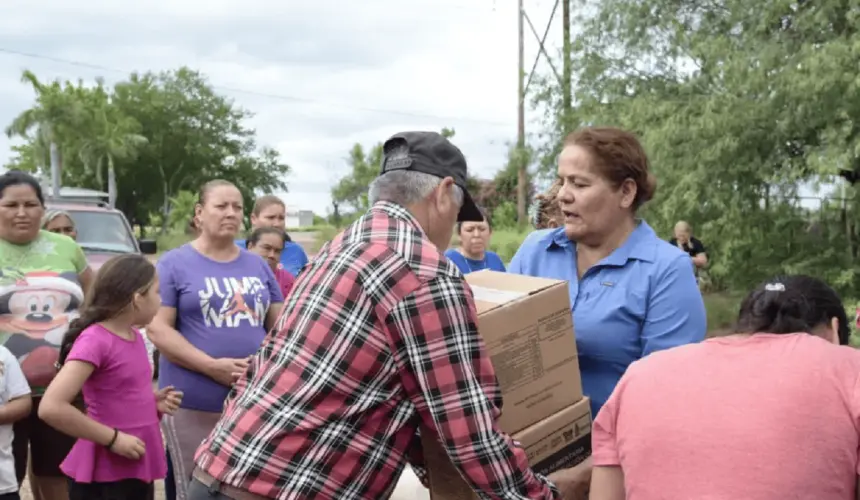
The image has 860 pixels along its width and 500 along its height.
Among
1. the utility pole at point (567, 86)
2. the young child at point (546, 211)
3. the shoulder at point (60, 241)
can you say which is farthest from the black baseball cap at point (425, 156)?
the utility pole at point (567, 86)

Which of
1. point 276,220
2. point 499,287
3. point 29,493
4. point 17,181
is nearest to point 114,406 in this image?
point 17,181

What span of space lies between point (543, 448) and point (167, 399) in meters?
1.90

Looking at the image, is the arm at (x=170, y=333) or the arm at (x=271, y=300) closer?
the arm at (x=170, y=333)

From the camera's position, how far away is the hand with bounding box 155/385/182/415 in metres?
3.68

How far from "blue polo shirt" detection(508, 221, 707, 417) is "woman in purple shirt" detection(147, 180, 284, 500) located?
176cm

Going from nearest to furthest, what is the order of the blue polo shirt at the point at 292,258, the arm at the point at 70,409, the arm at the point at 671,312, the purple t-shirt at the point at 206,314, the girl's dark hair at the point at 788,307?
the girl's dark hair at the point at 788,307 < the arm at the point at 671,312 < the arm at the point at 70,409 < the purple t-shirt at the point at 206,314 < the blue polo shirt at the point at 292,258

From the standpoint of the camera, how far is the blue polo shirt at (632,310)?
8.65 ft

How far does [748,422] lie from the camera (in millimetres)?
1946

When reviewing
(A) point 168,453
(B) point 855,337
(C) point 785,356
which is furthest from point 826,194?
(C) point 785,356

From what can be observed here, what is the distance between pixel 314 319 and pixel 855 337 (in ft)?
28.6

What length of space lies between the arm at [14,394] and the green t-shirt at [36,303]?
0.18m

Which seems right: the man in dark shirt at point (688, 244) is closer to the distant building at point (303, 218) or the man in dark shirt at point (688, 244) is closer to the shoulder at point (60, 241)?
the shoulder at point (60, 241)

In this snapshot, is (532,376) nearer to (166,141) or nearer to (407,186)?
(407,186)

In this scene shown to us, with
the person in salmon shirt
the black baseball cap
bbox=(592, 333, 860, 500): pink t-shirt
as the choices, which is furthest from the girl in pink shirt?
the person in salmon shirt
